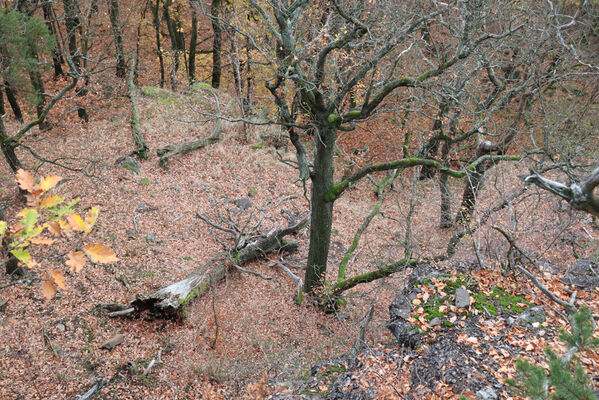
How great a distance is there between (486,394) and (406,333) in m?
1.44

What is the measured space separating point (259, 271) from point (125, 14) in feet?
54.1

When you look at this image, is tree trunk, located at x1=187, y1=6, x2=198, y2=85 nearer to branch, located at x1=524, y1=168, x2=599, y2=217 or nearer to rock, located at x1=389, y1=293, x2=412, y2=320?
rock, located at x1=389, y1=293, x2=412, y2=320

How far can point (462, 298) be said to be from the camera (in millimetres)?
5258

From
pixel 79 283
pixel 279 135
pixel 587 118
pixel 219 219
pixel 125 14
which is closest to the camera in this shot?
pixel 79 283

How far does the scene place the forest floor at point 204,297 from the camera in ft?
18.3

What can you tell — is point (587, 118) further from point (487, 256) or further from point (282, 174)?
point (282, 174)

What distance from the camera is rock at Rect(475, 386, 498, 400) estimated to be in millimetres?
3664

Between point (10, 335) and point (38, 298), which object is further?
point (38, 298)

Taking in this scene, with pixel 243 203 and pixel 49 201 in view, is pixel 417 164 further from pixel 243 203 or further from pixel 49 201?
pixel 243 203

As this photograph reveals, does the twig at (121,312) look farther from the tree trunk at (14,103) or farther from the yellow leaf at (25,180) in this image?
the tree trunk at (14,103)

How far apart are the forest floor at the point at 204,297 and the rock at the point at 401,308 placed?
423 millimetres

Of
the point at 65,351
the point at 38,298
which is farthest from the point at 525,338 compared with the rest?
the point at 38,298

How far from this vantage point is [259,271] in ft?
33.2

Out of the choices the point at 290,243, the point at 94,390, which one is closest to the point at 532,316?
the point at 94,390
